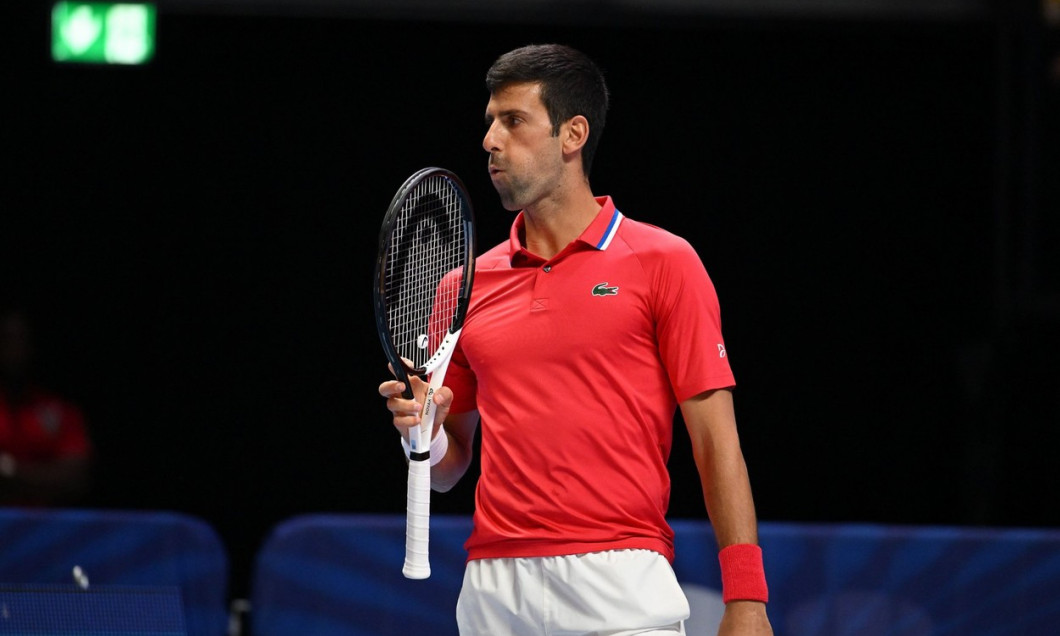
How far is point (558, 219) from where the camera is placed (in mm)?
2984

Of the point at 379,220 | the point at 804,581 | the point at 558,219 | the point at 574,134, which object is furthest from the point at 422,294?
the point at 379,220

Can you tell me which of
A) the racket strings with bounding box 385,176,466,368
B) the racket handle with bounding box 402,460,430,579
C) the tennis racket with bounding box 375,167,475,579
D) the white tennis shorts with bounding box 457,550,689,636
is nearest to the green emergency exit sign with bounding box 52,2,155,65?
the tennis racket with bounding box 375,167,475,579

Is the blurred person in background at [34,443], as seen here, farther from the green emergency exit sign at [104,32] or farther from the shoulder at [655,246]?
→ the shoulder at [655,246]

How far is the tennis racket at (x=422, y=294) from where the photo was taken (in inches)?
109

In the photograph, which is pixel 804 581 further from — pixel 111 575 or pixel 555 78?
pixel 111 575

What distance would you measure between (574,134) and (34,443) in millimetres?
4125

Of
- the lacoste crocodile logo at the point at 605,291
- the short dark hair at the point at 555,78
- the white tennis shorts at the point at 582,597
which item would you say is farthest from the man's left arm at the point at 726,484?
the short dark hair at the point at 555,78

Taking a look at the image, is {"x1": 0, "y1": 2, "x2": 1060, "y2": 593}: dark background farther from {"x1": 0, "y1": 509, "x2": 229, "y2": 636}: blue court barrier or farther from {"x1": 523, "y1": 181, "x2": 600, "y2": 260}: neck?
{"x1": 523, "y1": 181, "x2": 600, "y2": 260}: neck

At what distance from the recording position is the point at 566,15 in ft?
22.3

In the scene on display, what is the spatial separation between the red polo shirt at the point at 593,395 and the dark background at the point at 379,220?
13.6 ft

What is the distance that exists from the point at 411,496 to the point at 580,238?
0.65 meters

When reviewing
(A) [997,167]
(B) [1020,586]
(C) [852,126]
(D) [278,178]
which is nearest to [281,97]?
(D) [278,178]

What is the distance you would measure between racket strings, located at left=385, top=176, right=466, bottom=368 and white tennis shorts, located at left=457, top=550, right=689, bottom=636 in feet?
1.70

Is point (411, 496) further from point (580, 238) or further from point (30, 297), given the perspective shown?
point (30, 297)
